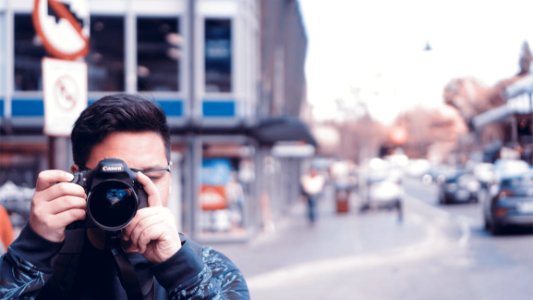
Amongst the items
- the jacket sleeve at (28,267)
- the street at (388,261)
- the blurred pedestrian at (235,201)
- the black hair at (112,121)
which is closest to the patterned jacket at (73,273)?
the jacket sleeve at (28,267)

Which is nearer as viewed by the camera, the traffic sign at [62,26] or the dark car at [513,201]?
the traffic sign at [62,26]

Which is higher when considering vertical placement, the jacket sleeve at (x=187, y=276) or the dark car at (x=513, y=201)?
the jacket sleeve at (x=187, y=276)

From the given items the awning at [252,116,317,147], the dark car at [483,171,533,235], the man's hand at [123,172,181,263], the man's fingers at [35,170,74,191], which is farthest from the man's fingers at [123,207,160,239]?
the dark car at [483,171,533,235]

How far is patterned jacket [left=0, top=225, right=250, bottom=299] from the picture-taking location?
1.87 metres

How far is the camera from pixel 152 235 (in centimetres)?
188

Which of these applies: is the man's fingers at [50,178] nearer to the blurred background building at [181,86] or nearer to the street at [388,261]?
the street at [388,261]

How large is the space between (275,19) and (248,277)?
52.5ft

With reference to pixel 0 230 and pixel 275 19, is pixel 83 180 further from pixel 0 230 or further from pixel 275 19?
pixel 275 19

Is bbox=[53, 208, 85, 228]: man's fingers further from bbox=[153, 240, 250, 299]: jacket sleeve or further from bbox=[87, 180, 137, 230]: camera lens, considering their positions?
bbox=[153, 240, 250, 299]: jacket sleeve

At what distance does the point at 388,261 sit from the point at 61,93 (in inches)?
405

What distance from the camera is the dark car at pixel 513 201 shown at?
18500mm

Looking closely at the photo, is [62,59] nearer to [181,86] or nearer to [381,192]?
[181,86]

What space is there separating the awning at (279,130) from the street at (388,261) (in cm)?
254

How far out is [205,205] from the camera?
18688 millimetres
